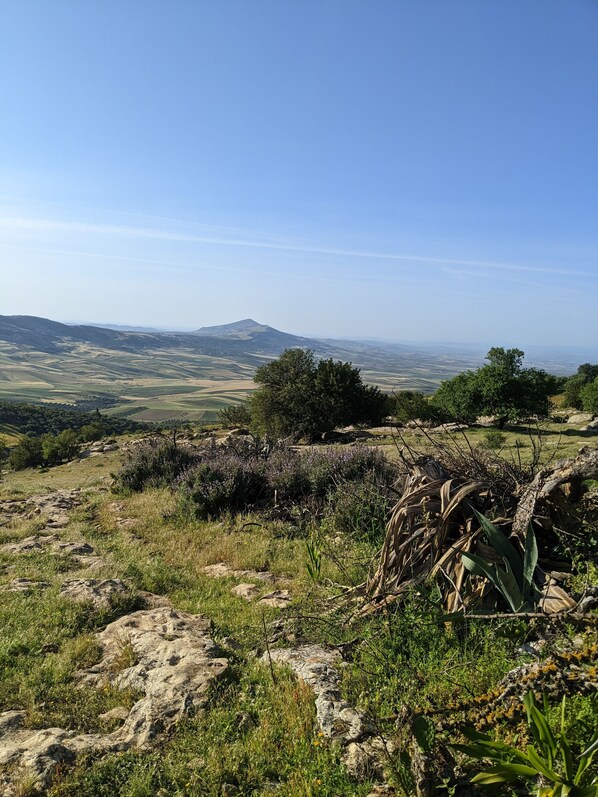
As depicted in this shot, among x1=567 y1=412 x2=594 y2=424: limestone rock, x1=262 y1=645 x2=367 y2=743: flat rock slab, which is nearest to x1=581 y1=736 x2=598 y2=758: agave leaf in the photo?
x1=262 y1=645 x2=367 y2=743: flat rock slab

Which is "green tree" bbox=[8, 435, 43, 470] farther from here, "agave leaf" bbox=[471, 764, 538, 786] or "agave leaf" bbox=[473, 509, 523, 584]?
"agave leaf" bbox=[471, 764, 538, 786]

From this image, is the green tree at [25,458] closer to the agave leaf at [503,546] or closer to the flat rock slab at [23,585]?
the flat rock slab at [23,585]

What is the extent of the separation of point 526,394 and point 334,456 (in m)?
24.7

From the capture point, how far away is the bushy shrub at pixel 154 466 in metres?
13.4

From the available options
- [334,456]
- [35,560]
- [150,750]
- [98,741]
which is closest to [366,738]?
[150,750]

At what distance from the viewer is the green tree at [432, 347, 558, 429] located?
1215 inches

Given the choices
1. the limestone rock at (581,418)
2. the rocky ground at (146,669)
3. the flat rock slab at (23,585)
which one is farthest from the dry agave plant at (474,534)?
the limestone rock at (581,418)

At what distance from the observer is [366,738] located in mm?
2857

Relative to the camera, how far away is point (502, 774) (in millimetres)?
2066

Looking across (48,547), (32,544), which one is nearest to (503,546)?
(48,547)

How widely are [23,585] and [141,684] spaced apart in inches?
132

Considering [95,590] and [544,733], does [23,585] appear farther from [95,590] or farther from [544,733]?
[544,733]

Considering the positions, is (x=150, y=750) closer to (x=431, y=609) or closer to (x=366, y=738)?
(x=366, y=738)

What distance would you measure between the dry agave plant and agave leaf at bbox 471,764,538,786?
1.45 metres
